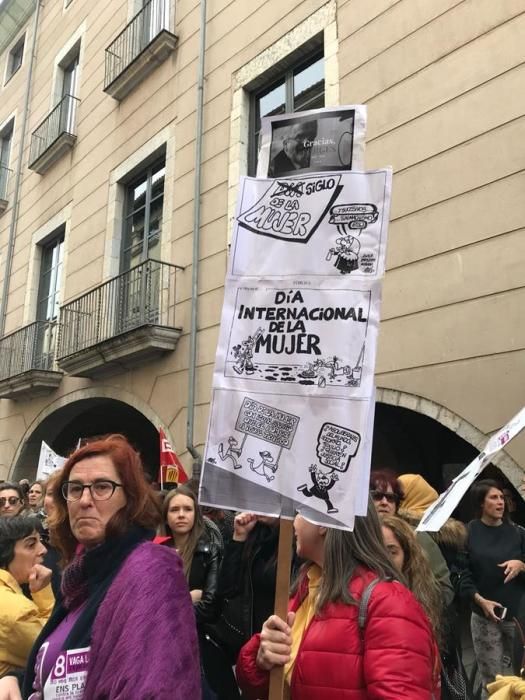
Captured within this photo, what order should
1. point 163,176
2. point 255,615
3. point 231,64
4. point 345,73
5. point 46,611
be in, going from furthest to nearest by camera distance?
point 163,176 → point 231,64 → point 345,73 → point 255,615 → point 46,611

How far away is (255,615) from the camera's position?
10.5ft

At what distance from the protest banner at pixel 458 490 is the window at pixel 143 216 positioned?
703cm

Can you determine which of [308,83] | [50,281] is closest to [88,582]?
[308,83]

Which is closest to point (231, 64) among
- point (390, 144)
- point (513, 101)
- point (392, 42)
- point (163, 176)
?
point (163, 176)

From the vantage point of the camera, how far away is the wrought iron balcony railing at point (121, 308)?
8.73m

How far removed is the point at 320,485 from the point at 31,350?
10.6 metres

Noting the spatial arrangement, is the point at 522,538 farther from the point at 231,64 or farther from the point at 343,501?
the point at 231,64

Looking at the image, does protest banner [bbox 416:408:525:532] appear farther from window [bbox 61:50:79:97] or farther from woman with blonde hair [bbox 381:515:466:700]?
window [bbox 61:50:79:97]

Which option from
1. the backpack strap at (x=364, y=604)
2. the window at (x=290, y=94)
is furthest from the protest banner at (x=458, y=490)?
the window at (x=290, y=94)

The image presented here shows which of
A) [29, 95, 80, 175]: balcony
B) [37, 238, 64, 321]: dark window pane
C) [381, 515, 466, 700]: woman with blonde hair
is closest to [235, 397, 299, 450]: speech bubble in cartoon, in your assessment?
[381, 515, 466, 700]: woman with blonde hair

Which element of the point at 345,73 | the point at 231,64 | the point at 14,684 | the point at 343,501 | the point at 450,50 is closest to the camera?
the point at 343,501

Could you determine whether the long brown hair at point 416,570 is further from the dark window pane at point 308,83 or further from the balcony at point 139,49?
the balcony at point 139,49

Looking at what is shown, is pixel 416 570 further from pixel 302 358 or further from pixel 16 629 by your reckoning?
pixel 16 629

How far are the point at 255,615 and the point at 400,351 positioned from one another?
321 cm
